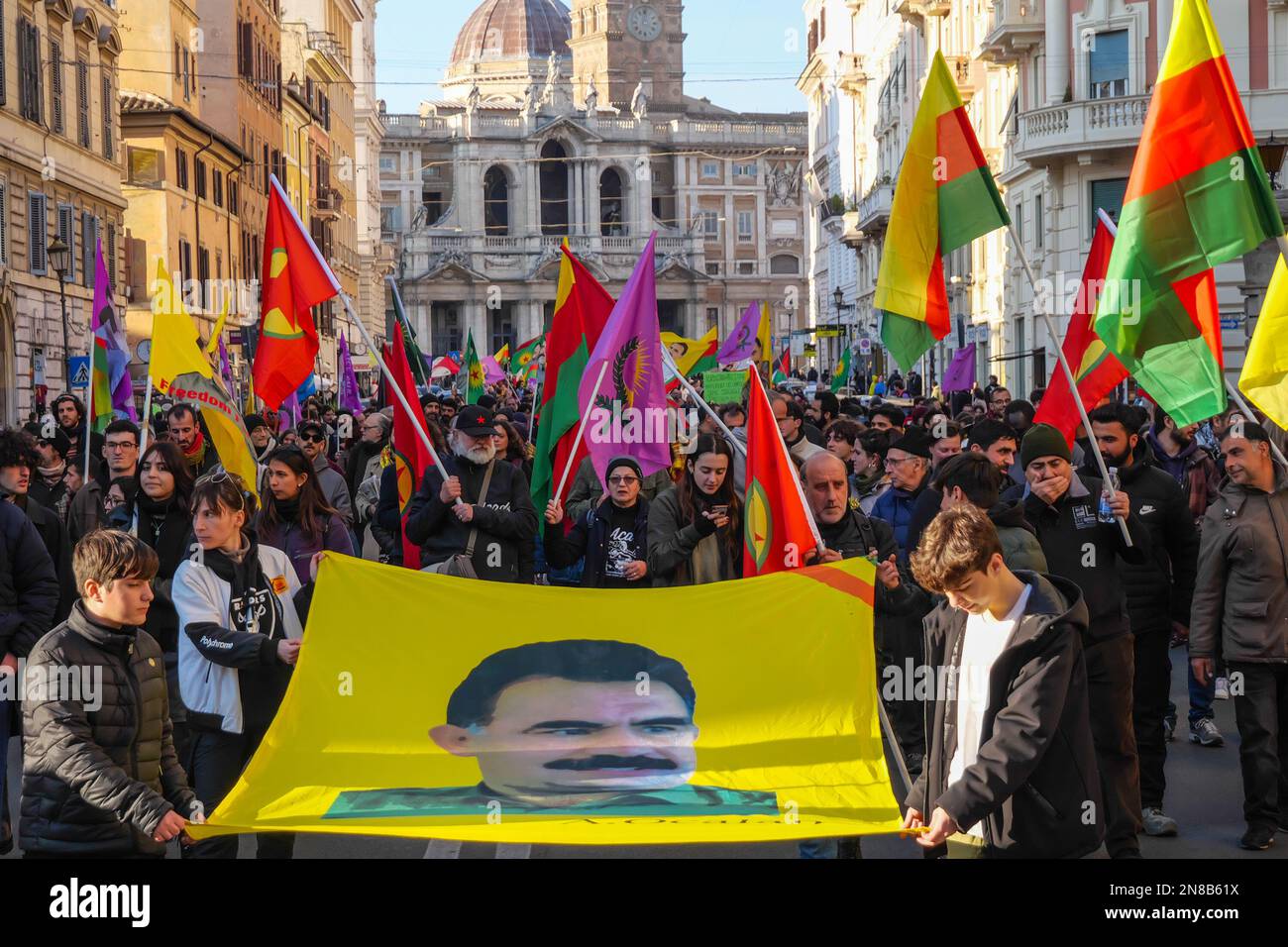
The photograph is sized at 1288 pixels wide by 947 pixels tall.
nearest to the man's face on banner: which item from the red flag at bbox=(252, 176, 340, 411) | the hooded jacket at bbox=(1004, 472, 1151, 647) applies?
the hooded jacket at bbox=(1004, 472, 1151, 647)

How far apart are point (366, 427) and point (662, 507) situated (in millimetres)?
6192

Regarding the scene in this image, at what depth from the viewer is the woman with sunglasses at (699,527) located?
7.71 m

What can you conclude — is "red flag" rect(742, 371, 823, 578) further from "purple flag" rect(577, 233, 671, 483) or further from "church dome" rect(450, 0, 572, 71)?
"church dome" rect(450, 0, 572, 71)

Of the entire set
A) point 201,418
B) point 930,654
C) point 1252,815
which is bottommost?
point 1252,815

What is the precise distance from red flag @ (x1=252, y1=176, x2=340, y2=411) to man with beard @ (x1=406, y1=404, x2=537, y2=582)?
1175mm

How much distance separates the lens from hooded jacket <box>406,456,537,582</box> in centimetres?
864

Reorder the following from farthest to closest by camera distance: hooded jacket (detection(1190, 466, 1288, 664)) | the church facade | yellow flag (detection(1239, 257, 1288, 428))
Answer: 1. the church facade
2. yellow flag (detection(1239, 257, 1288, 428))
3. hooded jacket (detection(1190, 466, 1288, 664))

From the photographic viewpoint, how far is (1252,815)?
7164 mm

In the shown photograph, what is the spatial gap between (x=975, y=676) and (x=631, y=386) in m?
5.92

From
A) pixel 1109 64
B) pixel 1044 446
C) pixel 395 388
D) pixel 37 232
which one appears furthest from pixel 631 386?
pixel 37 232

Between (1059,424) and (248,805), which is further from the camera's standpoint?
(1059,424)
